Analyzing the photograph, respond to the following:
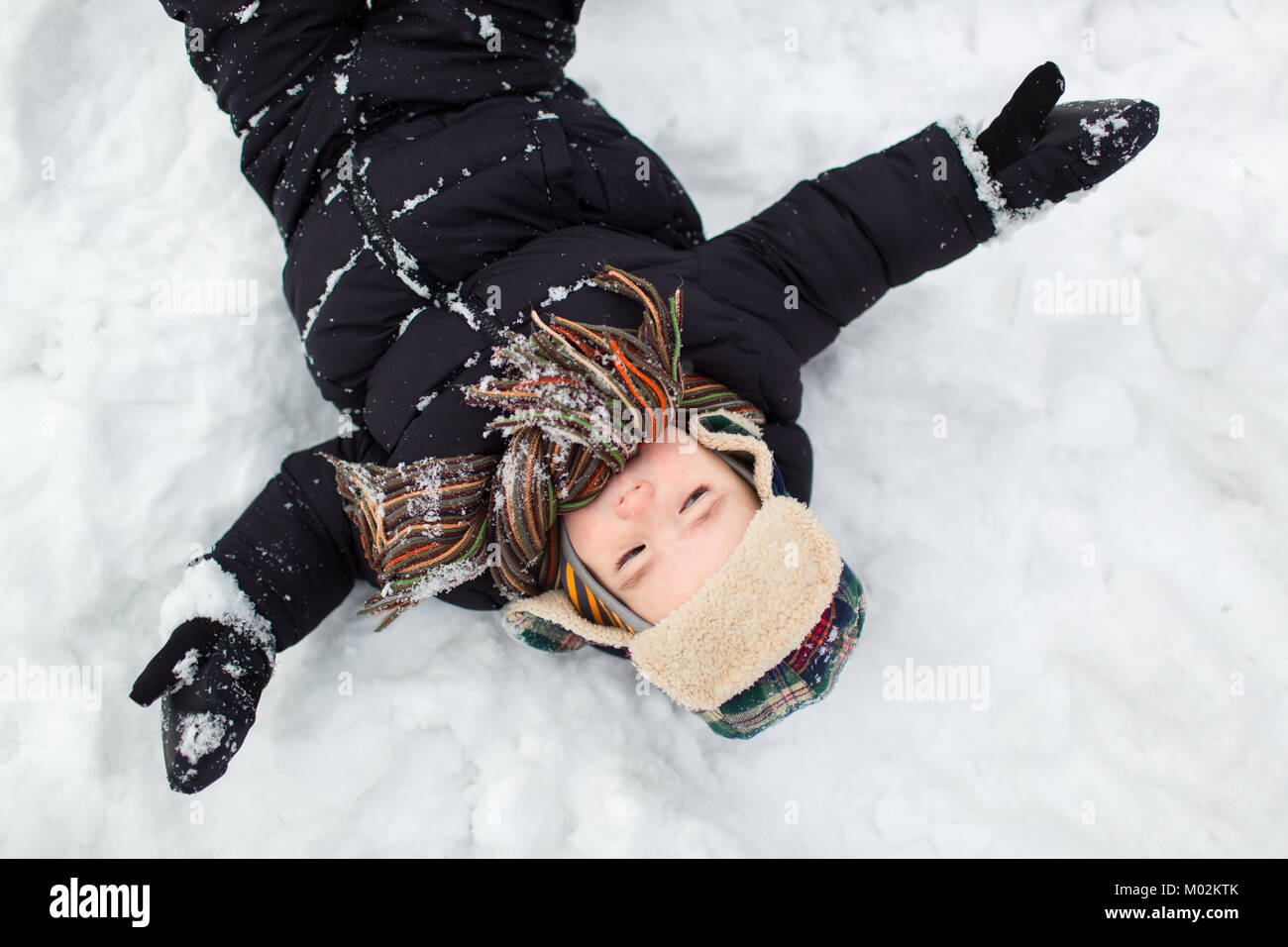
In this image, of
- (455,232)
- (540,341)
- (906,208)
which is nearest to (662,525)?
(540,341)

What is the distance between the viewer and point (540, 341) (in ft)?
4.17

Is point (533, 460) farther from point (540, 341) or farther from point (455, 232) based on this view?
point (455, 232)

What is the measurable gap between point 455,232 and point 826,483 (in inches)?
36.8

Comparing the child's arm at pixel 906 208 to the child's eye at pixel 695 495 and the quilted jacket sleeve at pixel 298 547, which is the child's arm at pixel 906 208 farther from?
the quilted jacket sleeve at pixel 298 547

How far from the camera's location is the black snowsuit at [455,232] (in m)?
1.44

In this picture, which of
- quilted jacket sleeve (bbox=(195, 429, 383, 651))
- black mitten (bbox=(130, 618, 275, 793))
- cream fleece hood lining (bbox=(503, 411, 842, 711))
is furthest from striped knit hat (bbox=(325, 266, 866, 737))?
black mitten (bbox=(130, 618, 275, 793))

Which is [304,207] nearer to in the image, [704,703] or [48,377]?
[48,377]

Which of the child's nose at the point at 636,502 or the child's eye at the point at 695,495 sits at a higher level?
the child's nose at the point at 636,502

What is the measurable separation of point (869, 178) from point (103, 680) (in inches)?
Result: 68.3

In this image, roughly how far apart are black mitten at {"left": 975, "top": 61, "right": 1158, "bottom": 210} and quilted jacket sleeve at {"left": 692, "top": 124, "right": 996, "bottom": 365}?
69 millimetres

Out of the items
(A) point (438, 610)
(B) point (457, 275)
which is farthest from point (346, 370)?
A: (A) point (438, 610)

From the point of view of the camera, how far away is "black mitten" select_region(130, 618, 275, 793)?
1.36 metres

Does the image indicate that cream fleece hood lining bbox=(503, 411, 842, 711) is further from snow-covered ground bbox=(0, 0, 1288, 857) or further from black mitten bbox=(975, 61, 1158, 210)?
black mitten bbox=(975, 61, 1158, 210)

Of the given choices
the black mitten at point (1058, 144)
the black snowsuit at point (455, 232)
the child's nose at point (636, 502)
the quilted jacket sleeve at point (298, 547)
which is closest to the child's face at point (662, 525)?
the child's nose at point (636, 502)
